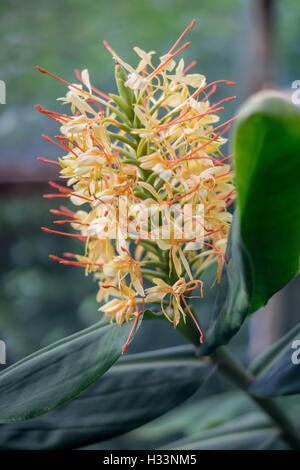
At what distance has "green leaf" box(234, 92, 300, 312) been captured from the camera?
0.67 ft

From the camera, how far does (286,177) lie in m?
0.23

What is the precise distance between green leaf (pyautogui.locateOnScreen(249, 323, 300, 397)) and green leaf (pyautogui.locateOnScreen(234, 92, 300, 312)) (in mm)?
97

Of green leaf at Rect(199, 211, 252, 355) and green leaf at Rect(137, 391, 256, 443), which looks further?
green leaf at Rect(137, 391, 256, 443)

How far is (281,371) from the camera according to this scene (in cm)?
35

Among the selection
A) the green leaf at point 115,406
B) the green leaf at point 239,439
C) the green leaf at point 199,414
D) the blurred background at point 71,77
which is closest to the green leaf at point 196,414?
the green leaf at point 199,414

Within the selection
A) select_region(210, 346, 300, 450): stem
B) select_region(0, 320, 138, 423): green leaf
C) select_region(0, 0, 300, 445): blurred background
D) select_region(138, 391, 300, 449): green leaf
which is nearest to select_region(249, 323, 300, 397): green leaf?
select_region(210, 346, 300, 450): stem

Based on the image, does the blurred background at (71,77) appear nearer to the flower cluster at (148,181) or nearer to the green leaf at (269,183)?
the flower cluster at (148,181)

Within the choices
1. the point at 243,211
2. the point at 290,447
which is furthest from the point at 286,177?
the point at 290,447

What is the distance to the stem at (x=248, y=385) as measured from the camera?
379mm

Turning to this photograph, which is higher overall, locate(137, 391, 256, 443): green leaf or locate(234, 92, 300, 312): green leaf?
locate(234, 92, 300, 312): green leaf

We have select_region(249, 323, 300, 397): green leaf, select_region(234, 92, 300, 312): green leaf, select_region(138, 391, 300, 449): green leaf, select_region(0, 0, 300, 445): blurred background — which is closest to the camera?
select_region(234, 92, 300, 312): green leaf

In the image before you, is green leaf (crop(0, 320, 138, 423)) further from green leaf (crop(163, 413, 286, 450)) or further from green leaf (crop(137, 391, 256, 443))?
green leaf (crop(137, 391, 256, 443))

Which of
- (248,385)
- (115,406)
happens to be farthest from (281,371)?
(115,406)

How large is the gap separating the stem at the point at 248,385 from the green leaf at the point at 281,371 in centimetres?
2
